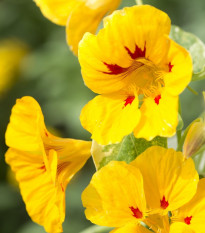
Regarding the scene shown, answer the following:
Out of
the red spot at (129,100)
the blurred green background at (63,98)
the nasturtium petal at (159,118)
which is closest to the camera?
the nasturtium petal at (159,118)

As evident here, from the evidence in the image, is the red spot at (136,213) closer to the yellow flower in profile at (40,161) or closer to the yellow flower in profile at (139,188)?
the yellow flower in profile at (139,188)

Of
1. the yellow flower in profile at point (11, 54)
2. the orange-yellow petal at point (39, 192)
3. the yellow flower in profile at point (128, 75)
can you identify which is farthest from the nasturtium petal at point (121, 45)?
the yellow flower in profile at point (11, 54)

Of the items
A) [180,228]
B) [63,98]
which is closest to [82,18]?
[180,228]

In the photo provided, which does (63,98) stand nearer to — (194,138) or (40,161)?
(40,161)

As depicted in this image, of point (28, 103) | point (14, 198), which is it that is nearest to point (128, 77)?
point (28, 103)

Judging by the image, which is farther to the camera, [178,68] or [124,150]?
[124,150]

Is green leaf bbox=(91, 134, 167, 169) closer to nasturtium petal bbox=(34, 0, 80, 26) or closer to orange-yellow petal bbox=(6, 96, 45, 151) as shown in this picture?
orange-yellow petal bbox=(6, 96, 45, 151)
